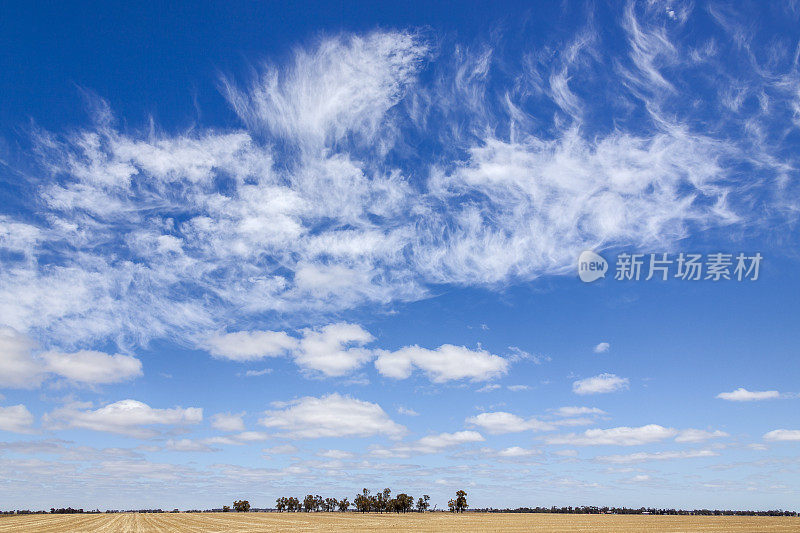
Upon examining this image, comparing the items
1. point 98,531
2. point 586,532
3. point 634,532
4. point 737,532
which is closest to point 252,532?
point 98,531

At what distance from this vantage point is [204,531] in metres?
98.6

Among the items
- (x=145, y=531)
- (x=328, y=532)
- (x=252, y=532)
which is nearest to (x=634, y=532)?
(x=328, y=532)

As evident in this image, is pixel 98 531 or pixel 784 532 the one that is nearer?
pixel 784 532

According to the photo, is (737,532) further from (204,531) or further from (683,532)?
(204,531)

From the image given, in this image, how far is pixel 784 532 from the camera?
9650cm

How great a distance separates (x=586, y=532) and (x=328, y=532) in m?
48.6

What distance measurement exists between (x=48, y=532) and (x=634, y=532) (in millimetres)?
111946

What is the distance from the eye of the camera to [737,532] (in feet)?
316

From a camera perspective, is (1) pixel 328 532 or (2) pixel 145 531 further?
(2) pixel 145 531

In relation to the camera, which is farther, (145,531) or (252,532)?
(145,531)

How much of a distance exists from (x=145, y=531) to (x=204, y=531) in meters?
15.2

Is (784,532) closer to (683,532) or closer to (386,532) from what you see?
(683,532)

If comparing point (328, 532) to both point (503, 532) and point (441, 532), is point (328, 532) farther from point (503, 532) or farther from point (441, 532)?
point (503, 532)

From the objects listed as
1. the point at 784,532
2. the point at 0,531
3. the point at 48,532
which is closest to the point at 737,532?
the point at 784,532
